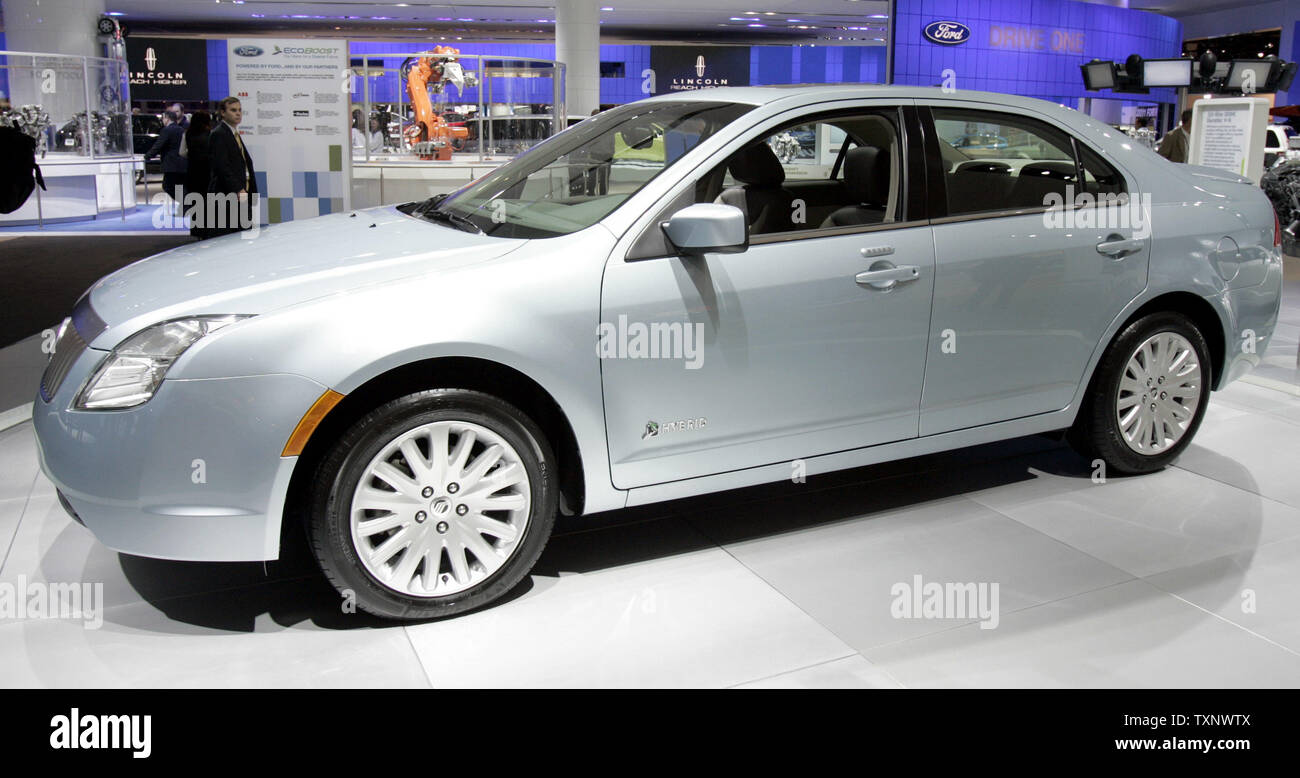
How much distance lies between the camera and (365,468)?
106 inches

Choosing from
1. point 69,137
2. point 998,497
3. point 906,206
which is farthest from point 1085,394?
point 69,137

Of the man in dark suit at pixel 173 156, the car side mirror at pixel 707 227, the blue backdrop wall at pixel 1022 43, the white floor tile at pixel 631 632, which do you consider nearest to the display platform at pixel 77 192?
the man in dark suit at pixel 173 156

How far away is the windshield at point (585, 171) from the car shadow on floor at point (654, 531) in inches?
44.3

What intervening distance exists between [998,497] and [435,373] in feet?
7.80

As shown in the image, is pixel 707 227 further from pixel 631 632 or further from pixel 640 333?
pixel 631 632

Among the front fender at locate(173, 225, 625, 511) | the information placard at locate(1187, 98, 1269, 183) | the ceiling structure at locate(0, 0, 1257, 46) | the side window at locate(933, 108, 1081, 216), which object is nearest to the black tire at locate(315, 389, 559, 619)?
the front fender at locate(173, 225, 625, 511)

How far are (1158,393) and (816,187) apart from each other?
165 centimetres

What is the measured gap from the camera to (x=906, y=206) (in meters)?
3.45

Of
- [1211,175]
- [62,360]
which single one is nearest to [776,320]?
[62,360]

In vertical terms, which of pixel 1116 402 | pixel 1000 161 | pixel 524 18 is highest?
pixel 524 18

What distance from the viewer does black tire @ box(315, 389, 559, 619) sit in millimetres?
2682

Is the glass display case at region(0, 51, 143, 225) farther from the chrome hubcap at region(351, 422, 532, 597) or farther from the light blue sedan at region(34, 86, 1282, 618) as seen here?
the chrome hubcap at region(351, 422, 532, 597)

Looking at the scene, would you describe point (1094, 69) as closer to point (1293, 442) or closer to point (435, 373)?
point (1293, 442)

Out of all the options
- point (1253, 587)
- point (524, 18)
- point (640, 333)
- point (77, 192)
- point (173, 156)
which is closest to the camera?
point (640, 333)
